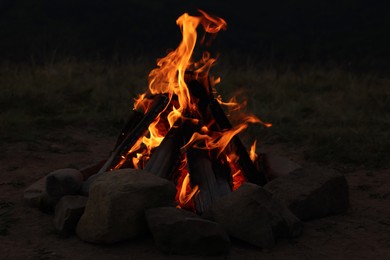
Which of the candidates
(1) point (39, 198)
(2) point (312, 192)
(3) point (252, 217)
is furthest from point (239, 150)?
(1) point (39, 198)

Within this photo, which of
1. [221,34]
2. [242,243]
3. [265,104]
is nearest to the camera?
[242,243]

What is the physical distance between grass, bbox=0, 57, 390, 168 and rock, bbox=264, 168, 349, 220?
6.79 ft

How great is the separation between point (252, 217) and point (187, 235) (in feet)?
1.82

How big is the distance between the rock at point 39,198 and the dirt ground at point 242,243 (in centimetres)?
6

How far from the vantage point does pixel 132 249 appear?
421cm

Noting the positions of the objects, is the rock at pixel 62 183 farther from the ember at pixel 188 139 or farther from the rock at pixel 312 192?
the rock at pixel 312 192

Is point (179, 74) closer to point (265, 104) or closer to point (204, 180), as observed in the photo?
point (204, 180)

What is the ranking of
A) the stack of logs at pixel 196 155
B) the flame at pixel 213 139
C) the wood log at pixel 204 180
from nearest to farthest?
the wood log at pixel 204 180 → the stack of logs at pixel 196 155 → the flame at pixel 213 139

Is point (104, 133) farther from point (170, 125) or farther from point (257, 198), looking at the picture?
point (257, 198)

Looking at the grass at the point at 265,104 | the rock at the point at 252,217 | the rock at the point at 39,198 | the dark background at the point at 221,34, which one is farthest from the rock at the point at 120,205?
the dark background at the point at 221,34

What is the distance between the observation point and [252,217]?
4.32 m

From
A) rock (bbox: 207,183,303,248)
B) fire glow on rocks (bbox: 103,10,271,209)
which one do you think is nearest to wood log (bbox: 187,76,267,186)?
fire glow on rocks (bbox: 103,10,271,209)

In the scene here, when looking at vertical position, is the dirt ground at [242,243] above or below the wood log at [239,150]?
below

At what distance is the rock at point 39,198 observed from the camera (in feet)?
16.5
